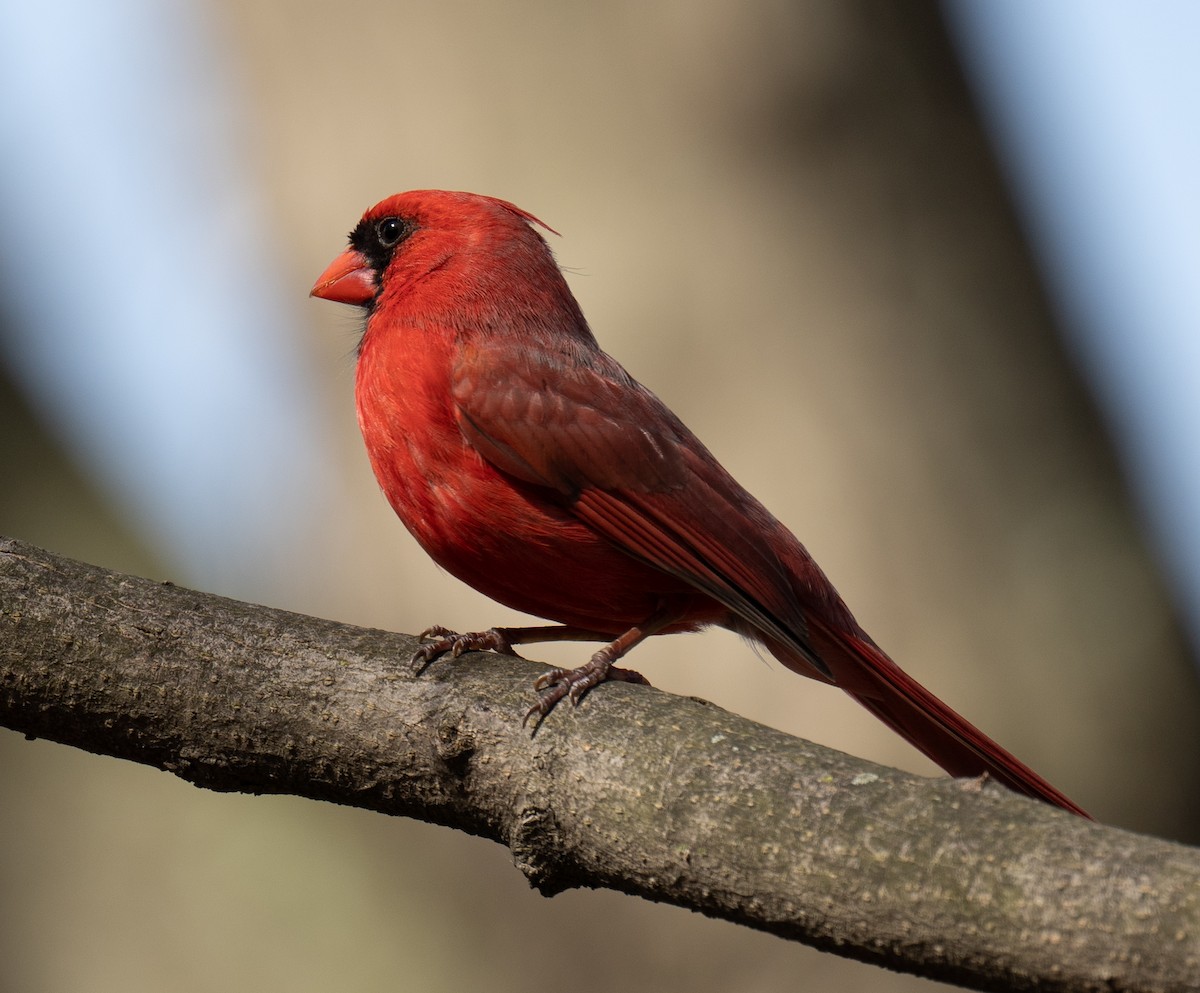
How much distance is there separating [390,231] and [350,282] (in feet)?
0.57

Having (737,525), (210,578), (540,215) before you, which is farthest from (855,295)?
(210,578)

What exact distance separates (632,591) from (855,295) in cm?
226

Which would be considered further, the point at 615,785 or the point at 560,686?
the point at 560,686

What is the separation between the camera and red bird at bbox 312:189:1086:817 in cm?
290

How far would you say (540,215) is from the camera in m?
4.89

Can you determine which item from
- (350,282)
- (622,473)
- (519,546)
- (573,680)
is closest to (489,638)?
(519,546)

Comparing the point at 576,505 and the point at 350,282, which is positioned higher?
the point at 350,282

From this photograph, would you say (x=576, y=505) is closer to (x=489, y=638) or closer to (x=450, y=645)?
(x=489, y=638)

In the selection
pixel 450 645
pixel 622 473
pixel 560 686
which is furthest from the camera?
pixel 622 473

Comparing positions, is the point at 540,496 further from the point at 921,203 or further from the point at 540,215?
the point at 921,203

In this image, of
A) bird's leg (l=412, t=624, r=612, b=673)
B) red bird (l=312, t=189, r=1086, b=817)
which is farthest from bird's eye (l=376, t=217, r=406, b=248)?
bird's leg (l=412, t=624, r=612, b=673)

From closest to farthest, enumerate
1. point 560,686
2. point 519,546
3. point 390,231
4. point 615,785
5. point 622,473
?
1. point 615,785
2. point 560,686
3. point 519,546
4. point 622,473
5. point 390,231

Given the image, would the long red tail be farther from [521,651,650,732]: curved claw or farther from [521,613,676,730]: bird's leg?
[521,651,650,732]: curved claw

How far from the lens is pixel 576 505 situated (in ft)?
9.59
